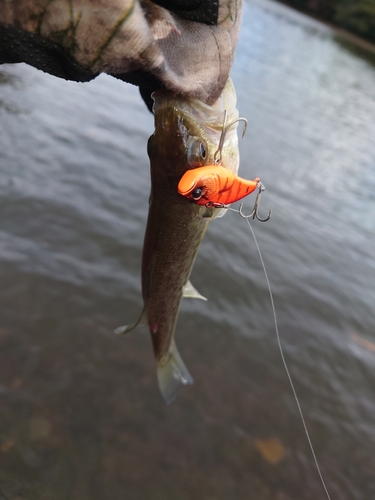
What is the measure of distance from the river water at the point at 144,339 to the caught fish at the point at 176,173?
158 centimetres

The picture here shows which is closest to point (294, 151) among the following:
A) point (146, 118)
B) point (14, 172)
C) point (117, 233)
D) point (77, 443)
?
point (146, 118)

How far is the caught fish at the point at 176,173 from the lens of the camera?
5.12ft

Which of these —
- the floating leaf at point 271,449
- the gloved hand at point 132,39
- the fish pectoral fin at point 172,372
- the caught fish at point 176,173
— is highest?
the gloved hand at point 132,39

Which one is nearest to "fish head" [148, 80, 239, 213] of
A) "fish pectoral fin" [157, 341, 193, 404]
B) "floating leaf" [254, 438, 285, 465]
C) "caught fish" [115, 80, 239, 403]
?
"caught fish" [115, 80, 239, 403]

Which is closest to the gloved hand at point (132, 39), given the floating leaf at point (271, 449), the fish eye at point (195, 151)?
the fish eye at point (195, 151)

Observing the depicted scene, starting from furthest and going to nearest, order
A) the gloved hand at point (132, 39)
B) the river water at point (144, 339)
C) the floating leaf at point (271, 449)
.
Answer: the floating leaf at point (271, 449)
the river water at point (144, 339)
the gloved hand at point (132, 39)

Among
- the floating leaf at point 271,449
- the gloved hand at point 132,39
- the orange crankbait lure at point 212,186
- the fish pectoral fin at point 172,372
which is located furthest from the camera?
the floating leaf at point 271,449

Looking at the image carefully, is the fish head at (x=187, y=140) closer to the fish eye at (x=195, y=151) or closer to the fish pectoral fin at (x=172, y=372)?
the fish eye at (x=195, y=151)

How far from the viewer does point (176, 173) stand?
5.33ft

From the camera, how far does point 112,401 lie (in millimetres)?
3398

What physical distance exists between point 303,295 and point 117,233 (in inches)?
99.3

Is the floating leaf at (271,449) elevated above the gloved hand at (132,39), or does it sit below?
below

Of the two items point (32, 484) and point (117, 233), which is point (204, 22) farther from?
point (117, 233)

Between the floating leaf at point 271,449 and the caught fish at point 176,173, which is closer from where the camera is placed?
the caught fish at point 176,173
